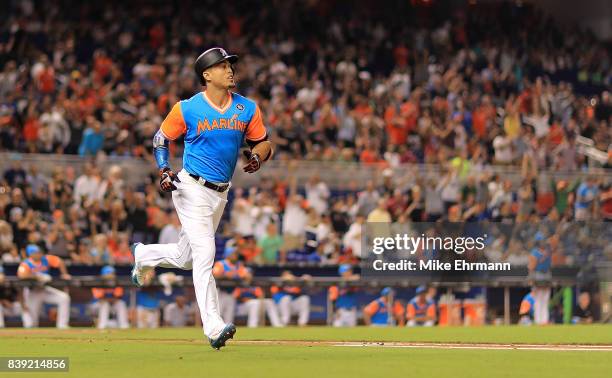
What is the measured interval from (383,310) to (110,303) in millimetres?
3831

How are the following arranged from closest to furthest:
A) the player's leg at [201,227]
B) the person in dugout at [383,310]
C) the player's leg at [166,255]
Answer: the player's leg at [201,227] < the player's leg at [166,255] < the person in dugout at [383,310]

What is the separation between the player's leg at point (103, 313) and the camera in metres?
17.1

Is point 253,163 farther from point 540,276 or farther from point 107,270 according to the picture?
point 107,270

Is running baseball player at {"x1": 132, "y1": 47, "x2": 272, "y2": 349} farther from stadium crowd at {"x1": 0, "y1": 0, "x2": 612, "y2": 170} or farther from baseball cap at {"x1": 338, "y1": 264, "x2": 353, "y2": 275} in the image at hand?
stadium crowd at {"x1": 0, "y1": 0, "x2": 612, "y2": 170}

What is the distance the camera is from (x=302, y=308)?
1780cm

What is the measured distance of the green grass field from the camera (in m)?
7.98

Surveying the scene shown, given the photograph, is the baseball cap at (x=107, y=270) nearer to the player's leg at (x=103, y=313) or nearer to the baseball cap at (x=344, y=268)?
the player's leg at (x=103, y=313)

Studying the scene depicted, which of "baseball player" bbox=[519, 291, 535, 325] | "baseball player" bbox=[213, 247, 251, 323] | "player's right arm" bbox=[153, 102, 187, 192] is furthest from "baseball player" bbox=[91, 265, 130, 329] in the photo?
"player's right arm" bbox=[153, 102, 187, 192]

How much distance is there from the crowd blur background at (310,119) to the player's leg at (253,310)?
1.46 m

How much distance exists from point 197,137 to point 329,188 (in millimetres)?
12442

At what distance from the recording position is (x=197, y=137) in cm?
1002

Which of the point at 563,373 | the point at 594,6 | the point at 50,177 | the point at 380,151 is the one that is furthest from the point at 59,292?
the point at 594,6

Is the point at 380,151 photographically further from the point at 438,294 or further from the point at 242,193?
the point at 438,294

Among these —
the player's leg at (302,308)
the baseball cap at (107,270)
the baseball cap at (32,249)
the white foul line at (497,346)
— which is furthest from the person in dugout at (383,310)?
the white foul line at (497,346)
